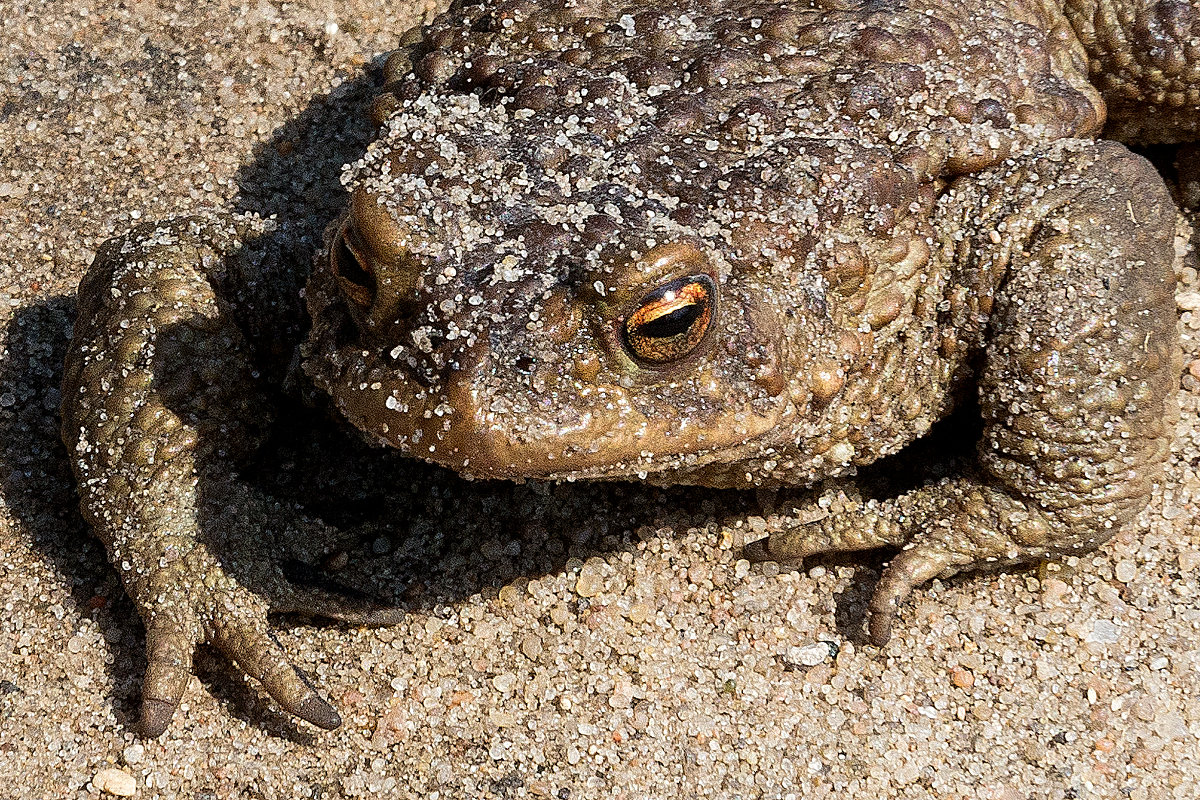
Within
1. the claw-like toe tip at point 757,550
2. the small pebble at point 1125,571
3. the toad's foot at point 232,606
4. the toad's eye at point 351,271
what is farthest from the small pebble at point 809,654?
the toad's eye at point 351,271

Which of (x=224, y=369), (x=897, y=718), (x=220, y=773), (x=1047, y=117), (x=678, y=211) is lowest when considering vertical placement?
(x=897, y=718)

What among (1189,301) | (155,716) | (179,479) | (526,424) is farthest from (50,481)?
(1189,301)

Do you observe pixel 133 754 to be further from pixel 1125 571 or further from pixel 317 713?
pixel 1125 571

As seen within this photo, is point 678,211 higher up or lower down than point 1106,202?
higher up

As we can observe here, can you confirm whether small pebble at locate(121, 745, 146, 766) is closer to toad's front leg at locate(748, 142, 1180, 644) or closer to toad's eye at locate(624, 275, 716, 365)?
toad's eye at locate(624, 275, 716, 365)

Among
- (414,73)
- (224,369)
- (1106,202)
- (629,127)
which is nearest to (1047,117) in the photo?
(1106,202)

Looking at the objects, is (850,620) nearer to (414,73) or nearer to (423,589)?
(423,589)
